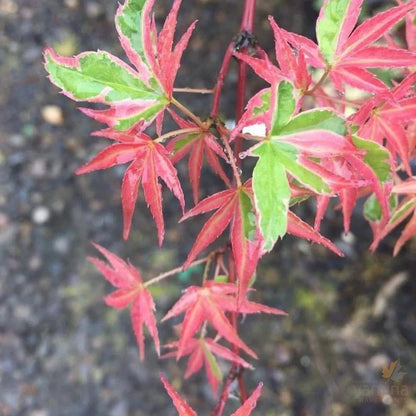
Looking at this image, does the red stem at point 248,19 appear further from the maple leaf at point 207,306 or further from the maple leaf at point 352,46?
the maple leaf at point 207,306

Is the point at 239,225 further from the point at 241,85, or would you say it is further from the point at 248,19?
the point at 248,19

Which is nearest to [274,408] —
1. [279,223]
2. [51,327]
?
[51,327]

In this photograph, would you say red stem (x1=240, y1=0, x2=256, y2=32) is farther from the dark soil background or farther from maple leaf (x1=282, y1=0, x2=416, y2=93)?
the dark soil background

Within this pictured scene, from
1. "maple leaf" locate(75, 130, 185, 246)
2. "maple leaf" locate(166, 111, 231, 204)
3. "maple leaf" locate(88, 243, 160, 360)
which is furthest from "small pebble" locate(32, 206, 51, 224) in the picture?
"maple leaf" locate(75, 130, 185, 246)

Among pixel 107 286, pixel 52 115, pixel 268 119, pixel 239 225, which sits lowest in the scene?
pixel 107 286

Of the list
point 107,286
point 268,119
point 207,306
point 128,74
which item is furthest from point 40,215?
point 268,119

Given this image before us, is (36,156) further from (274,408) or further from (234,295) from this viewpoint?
(234,295)

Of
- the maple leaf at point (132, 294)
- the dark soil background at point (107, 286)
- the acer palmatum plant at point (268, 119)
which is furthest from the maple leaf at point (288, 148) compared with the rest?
the dark soil background at point (107, 286)
